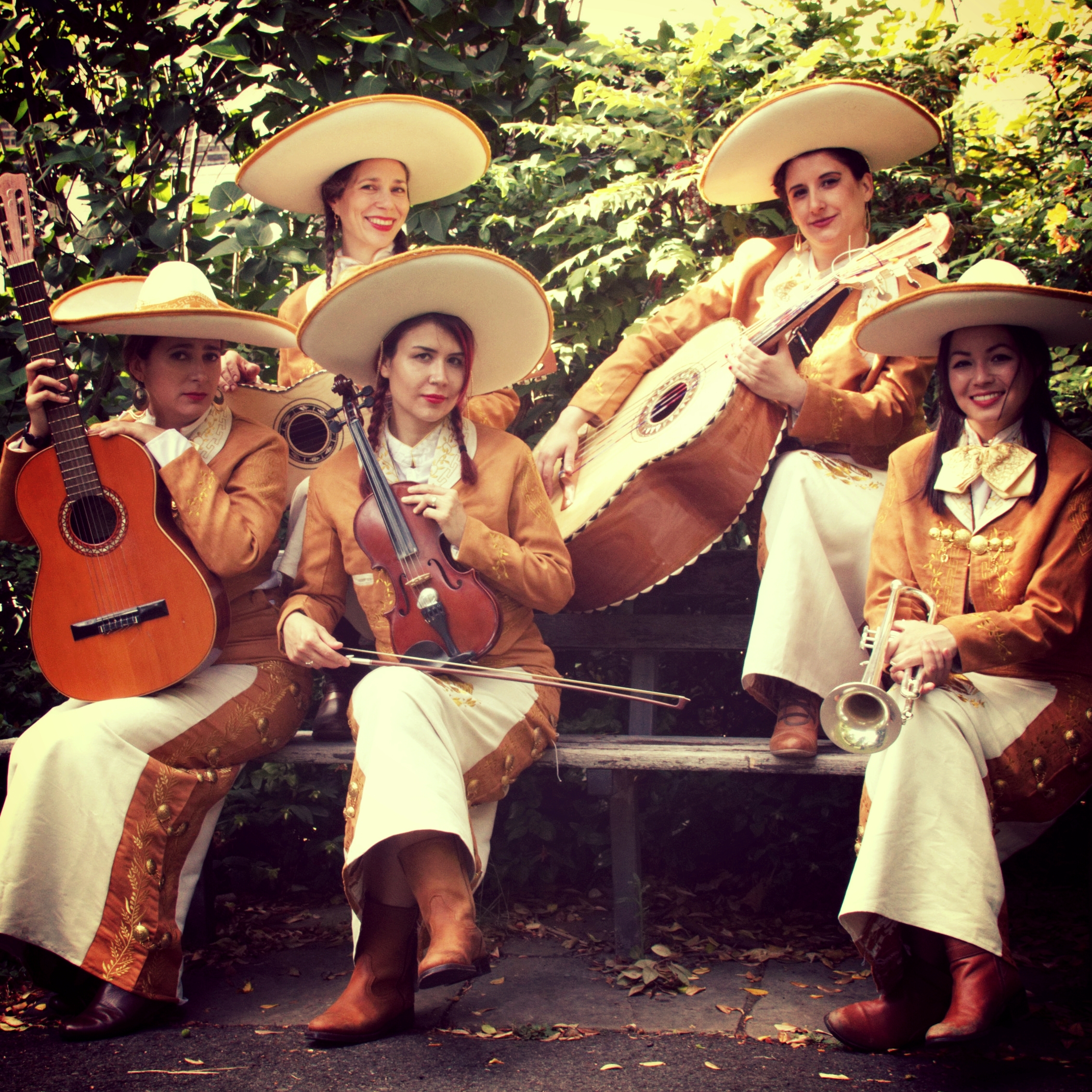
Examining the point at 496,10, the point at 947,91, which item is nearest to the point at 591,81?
the point at 496,10

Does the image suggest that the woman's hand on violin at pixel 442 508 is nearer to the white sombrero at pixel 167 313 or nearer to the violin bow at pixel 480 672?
the violin bow at pixel 480 672

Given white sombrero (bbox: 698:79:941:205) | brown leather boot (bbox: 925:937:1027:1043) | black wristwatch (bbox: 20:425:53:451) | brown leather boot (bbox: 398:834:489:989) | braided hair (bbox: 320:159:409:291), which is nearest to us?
brown leather boot (bbox: 925:937:1027:1043)

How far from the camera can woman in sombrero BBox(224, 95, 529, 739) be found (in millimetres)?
3242

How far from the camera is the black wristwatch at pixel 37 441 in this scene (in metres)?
2.80

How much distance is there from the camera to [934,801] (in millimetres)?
2234

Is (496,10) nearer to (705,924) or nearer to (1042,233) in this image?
(1042,233)

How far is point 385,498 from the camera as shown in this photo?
8.81ft

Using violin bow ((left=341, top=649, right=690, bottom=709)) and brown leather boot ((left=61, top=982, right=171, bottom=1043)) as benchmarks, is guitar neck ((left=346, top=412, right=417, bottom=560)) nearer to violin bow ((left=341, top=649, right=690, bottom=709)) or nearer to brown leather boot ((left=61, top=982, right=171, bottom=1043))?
violin bow ((left=341, top=649, right=690, bottom=709))

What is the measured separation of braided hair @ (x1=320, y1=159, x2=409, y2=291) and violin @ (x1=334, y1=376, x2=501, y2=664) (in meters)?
1.00

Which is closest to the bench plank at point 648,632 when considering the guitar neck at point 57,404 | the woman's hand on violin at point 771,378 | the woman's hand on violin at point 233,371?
the woman's hand on violin at point 771,378

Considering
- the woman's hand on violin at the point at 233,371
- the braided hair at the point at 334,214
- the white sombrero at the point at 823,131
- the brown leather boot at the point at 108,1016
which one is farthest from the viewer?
the braided hair at the point at 334,214

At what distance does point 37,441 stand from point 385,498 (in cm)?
91

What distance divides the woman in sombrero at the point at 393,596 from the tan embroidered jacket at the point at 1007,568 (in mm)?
822

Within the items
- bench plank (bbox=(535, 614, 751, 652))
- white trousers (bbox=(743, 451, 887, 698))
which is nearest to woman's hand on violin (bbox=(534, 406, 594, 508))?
bench plank (bbox=(535, 614, 751, 652))
